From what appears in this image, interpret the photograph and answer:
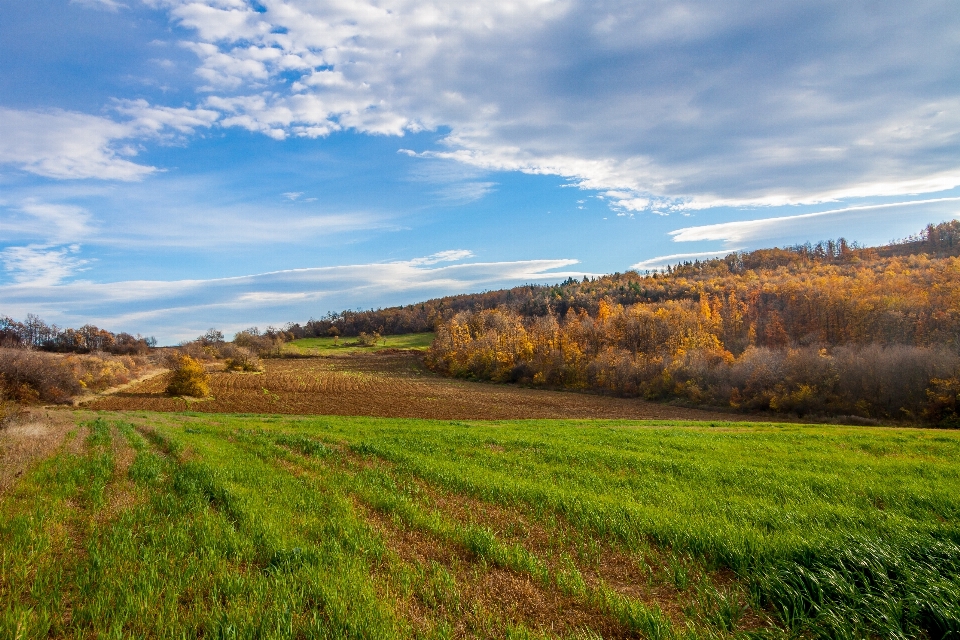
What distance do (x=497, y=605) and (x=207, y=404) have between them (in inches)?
2179

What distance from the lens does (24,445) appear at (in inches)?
601

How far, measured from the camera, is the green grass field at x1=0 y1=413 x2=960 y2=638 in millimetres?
5039

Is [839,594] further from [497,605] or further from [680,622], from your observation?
[497,605]

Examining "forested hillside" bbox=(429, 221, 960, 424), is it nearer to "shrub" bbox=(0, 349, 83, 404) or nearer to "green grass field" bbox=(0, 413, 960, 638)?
"green grass field" bbox=(0, 413, 960, 638)

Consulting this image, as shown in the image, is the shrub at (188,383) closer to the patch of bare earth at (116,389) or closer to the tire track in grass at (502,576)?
the patch of bare earth at (116,389)

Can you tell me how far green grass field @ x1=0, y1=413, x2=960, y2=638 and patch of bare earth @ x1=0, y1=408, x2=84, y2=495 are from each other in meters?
0.57

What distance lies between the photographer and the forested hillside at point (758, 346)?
43125mm

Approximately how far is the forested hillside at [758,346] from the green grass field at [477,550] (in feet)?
127

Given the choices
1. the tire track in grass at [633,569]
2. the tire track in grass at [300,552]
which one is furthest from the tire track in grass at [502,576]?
the tire track in grass at [300,552]

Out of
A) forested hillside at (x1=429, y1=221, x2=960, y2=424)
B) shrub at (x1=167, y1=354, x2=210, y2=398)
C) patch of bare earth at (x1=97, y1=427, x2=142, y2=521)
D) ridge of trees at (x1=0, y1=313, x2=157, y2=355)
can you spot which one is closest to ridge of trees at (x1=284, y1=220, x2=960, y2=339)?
forested hillside at (x1=429, y1=221, x2=960, y2=424)

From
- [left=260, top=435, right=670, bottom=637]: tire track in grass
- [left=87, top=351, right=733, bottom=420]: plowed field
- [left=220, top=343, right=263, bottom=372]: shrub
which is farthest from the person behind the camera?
[left=220, top=343, right=263, bottom=372]: shrub

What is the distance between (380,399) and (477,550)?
51.4m

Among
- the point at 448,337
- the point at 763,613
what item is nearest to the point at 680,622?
the point at 763,613

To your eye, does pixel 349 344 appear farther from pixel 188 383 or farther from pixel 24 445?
pixel 24 445
